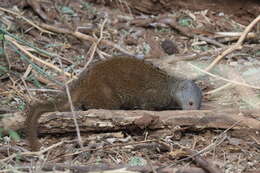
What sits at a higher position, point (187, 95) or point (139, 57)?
point (139, 57)

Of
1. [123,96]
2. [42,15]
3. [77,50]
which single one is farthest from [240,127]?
[42,15]

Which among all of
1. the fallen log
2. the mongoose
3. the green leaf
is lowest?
the fallen log

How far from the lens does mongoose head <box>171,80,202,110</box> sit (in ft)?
14.9

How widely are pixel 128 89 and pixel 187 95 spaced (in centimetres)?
59

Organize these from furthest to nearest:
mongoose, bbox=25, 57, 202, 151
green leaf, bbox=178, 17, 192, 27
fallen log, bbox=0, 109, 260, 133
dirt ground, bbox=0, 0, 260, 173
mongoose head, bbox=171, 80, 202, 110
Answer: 1. green leaf, bbox=178, 17, 192, 27
2. mongoose head, bbox=171, 80, 202, 110
3. mongoose, bbox=25, 57, 202, 151
4. fallen log, bbox=0, 109, 260, 133
5. dirt ground, bbox=0, 0, 260, 173

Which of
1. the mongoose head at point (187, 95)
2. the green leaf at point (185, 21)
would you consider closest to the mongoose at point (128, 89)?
the mongoose head at point (187, 95)

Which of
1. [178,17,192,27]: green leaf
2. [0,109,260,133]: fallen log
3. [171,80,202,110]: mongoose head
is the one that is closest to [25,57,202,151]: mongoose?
[171,80,202,110]: mongoose head

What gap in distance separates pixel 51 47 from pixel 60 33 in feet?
0.85

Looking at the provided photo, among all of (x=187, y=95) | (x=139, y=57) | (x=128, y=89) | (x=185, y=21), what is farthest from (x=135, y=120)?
(x=185, y=21)

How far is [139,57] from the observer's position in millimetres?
5477

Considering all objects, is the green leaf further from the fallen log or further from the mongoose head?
the fallen log

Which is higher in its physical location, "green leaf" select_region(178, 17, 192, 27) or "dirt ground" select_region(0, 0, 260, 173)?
"green leaf" select_region(178, 17, 192, 27)

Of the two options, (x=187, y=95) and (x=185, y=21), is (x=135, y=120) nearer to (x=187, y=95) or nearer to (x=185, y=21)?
(x=187, y=95)

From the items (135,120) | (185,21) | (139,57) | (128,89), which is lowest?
(135,120)
